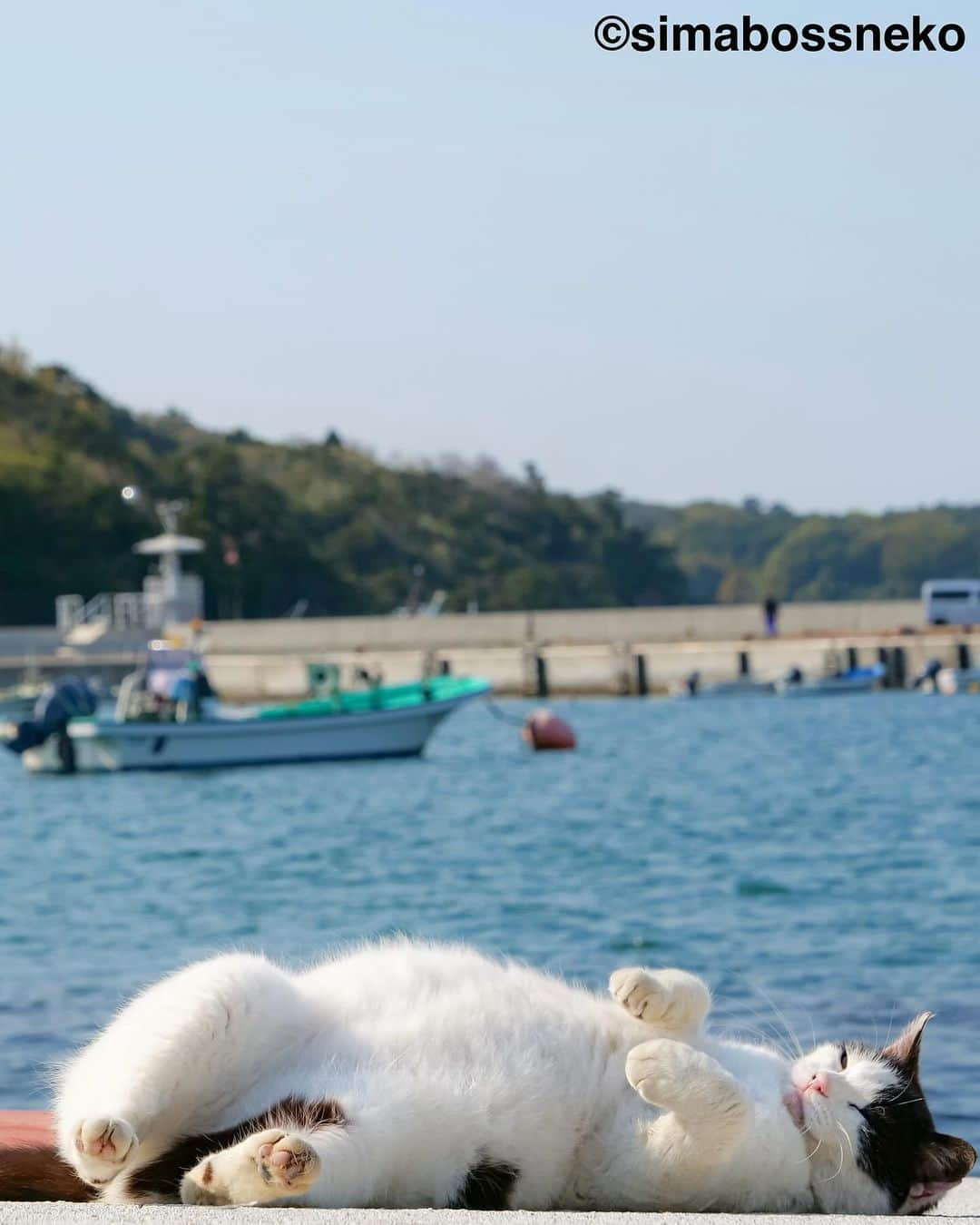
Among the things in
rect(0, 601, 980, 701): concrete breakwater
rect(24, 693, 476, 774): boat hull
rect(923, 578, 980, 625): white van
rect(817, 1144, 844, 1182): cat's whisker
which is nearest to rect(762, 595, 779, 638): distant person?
rect(0, 601, 980, 701): concrete breakwater

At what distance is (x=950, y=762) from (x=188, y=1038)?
35930mm

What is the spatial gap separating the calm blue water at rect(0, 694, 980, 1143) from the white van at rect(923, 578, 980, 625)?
31091 mm

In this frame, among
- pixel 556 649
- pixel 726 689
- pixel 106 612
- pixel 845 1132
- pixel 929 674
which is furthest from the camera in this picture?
pixel 106 612

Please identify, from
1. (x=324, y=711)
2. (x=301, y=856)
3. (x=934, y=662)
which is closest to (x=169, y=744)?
(x=324, y=711)

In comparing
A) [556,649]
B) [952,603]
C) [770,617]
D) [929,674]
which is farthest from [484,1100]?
[952,603]

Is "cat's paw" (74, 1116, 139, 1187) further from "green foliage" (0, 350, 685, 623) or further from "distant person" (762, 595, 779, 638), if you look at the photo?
"green foliage" (0, 350, 685, 623)

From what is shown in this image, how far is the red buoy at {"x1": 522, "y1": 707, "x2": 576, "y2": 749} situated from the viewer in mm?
43250

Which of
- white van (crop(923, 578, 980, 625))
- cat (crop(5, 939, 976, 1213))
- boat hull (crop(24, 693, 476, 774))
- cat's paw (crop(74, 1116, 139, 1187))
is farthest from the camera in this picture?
white van (crop(923, 578, 980, 625))

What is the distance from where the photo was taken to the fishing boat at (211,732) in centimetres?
3697

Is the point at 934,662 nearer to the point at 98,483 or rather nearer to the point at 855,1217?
the point at 98,483

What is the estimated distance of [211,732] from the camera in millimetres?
36844

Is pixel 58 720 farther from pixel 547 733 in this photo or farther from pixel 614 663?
pixel 614 663

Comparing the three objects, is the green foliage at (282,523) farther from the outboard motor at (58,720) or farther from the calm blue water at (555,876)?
the outboard motor at (58,720)

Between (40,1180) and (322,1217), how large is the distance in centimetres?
102
